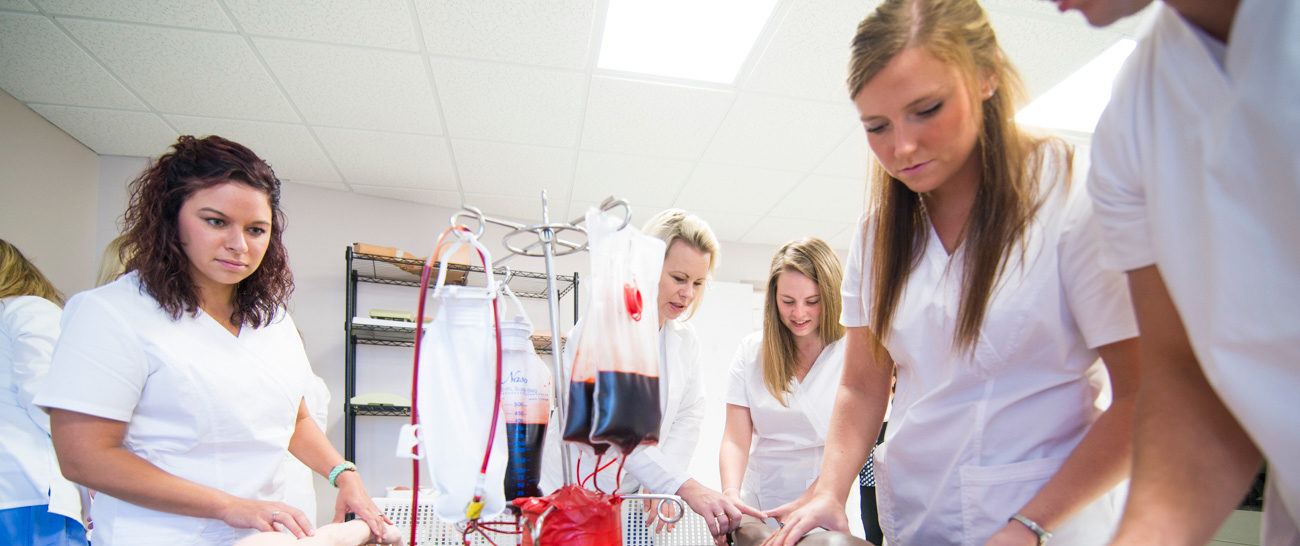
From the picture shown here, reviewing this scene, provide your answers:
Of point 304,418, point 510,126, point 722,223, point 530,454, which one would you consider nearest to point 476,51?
point 510,126

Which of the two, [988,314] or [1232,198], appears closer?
[1232,198]

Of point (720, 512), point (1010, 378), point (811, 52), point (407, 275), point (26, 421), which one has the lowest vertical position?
point (720, 512)

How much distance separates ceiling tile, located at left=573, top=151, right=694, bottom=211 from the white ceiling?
16mm

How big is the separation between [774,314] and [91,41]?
2467mm

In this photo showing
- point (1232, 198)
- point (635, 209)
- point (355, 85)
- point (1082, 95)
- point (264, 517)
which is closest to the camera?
point (1232, 198)

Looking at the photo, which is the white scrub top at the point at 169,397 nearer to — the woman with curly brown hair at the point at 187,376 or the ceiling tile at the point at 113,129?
the woman with curly brown hair at the point at 187,376

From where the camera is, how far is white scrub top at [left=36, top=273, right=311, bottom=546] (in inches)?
39.6

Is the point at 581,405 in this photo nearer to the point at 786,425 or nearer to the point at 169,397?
the point at 169,397

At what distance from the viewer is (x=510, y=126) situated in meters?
2.86

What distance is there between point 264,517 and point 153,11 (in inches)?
75.9

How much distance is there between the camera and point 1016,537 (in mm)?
700

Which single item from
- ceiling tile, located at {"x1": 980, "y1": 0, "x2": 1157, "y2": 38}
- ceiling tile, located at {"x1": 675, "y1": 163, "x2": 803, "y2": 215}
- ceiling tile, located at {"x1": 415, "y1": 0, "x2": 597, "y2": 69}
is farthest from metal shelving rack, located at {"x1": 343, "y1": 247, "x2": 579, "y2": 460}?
ceiling tile, located at {"x1": 980, "y1": 0, "x2": 1157, "y2": 38}

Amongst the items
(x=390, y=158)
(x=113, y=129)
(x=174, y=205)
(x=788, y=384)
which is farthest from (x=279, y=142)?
(x=788, y=384)

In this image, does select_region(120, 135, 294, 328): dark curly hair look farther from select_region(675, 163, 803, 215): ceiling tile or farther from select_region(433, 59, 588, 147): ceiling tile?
select_region(675, 163, 803, 215): ceiling tile
